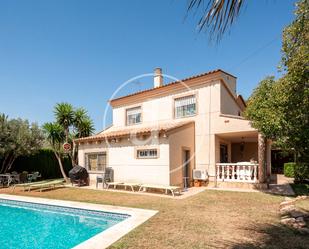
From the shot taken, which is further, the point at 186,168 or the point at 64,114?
the point at 64,114

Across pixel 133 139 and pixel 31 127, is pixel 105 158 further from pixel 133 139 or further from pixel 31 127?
pixel 31 127

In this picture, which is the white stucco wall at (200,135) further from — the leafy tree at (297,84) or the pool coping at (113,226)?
the pool coping at (113,226)

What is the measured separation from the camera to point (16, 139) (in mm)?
22453

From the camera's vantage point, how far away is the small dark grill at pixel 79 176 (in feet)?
67.3

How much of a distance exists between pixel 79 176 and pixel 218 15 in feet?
66.0

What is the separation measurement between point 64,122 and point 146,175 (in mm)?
11522

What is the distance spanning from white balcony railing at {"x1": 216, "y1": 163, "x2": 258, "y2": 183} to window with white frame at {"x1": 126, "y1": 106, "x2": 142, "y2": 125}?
8.83 metres

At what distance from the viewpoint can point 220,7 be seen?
8.06 ft

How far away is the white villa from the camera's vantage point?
17016 mm

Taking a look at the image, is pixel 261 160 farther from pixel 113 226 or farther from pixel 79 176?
pixel 79 176

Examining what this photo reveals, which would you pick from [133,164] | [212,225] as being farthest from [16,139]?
[212,225]

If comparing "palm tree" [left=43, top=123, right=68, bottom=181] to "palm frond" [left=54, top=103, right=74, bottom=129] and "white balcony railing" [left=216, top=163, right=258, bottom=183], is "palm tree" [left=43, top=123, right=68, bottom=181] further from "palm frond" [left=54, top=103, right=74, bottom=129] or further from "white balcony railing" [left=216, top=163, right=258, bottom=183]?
"white balcony railing" [left=216, top=163, right=258, bottom=183]

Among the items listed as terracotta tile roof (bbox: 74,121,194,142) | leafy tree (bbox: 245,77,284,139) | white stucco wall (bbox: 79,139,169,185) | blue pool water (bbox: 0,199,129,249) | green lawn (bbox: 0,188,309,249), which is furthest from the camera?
terracotta tile roof (bbox: 74,121,194,142)

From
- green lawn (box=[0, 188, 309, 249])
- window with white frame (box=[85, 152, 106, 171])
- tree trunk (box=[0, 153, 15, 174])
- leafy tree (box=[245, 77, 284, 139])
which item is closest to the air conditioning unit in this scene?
green lawn (box=[0, 188, 309, 249])
